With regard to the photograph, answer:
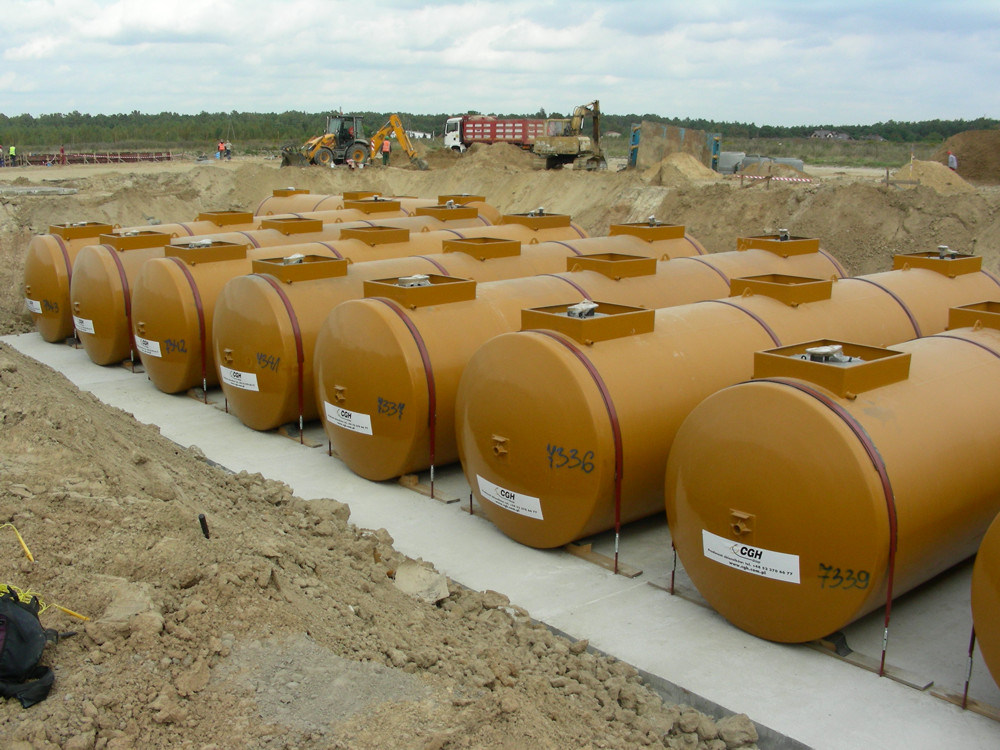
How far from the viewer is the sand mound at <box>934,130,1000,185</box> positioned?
28.1 metres

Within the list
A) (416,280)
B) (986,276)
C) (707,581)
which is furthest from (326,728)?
(986,276)

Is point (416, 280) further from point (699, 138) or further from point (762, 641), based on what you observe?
point (699, 138)

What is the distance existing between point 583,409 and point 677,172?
795 inches

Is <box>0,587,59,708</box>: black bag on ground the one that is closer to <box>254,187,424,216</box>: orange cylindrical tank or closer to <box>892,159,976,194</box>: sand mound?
<box>254,187,424,216</box>: orange cylindrical tank

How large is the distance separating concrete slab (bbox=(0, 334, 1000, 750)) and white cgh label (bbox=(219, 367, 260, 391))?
71.4 inches

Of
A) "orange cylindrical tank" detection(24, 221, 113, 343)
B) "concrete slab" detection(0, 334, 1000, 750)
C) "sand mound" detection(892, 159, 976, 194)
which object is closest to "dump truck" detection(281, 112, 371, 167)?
"orange cylindrical tank" detection(24, 221, 113, 343)

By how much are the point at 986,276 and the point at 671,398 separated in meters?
6.35

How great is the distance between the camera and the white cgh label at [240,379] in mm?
10742

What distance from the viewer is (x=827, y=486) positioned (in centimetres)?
546

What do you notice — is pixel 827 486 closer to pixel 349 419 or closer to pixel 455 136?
pixel 349 419

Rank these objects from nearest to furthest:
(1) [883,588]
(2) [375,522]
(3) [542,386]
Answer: (1) [883,588] → (3) [542,386] → (2) [375,522]

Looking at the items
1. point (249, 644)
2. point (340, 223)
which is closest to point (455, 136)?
point (340, 223)

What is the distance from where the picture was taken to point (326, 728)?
434 cm

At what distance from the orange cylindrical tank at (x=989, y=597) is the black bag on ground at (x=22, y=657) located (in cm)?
483
